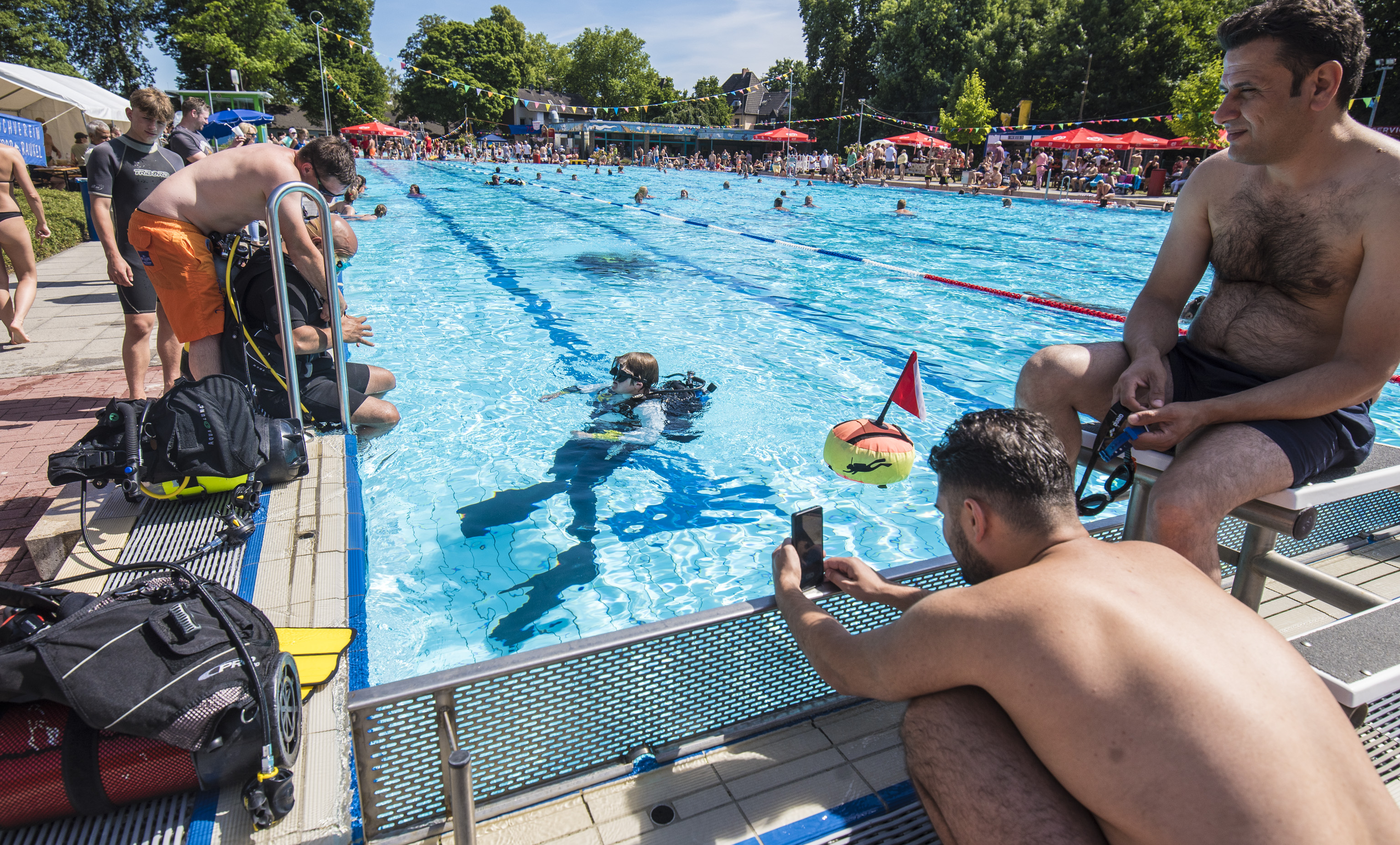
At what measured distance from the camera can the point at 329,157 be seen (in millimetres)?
3631

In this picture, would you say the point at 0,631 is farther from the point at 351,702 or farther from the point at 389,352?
the point at 389,352

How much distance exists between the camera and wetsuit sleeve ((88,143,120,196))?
4.68m

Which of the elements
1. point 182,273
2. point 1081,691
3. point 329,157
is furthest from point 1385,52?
point 182,273

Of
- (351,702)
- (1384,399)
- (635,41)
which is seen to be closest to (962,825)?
(351,702)

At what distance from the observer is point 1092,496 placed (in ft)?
7.05

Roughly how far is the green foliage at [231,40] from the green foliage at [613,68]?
145ft

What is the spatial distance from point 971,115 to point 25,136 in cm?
4134

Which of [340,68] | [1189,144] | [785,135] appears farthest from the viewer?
[340,68]

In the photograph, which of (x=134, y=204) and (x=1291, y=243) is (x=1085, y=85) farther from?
(x=134, y=204)

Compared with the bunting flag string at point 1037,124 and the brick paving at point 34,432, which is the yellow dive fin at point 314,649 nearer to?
the brick paving at point 34,432

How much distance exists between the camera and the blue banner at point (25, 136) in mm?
9703

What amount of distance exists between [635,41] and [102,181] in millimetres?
93461

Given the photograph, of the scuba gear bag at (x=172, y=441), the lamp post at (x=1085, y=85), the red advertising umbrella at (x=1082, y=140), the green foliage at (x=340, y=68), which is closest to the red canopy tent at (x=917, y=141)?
the red advertising umbrella at (x=1082, y=140)

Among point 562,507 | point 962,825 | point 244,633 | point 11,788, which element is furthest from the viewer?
point 562,507
